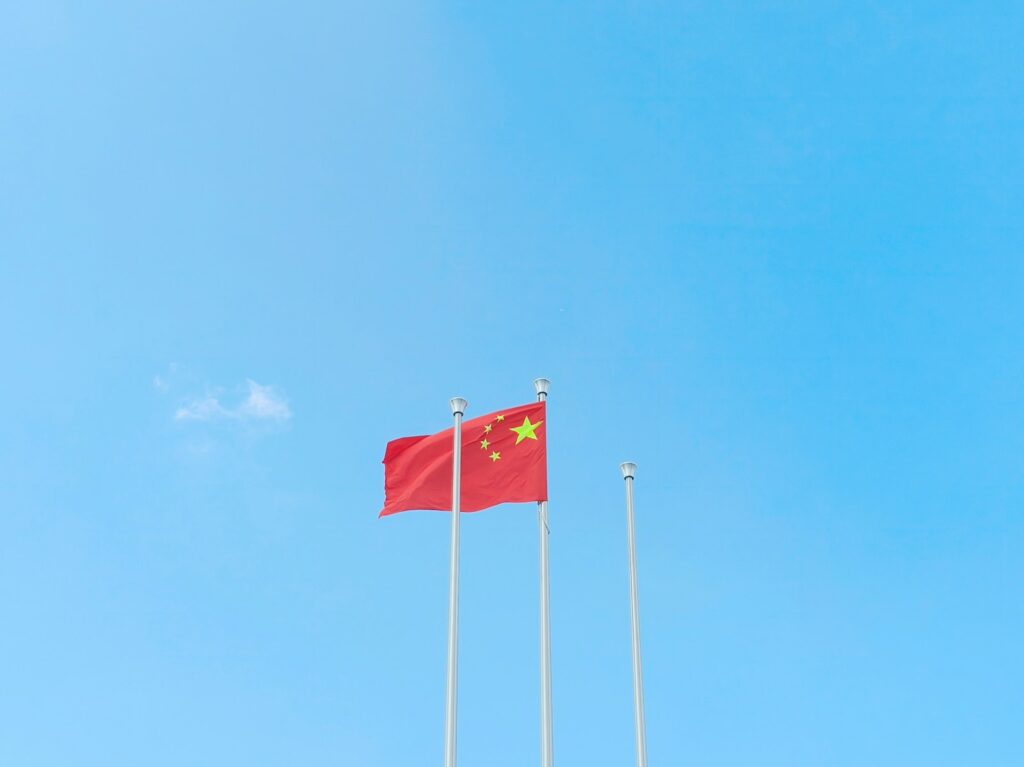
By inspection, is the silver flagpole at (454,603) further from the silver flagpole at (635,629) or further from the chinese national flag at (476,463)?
Answer: the silver flagpole at (635,629)

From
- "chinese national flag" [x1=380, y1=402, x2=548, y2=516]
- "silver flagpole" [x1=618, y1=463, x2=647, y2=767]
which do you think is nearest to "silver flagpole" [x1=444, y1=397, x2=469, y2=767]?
"chinese national flag" [x1=380, y1=402, x2=548, y2=516]

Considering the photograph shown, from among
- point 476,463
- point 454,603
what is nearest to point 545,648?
point 454,603

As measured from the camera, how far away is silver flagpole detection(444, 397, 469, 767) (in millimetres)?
16828

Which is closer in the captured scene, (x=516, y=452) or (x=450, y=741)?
(x=450, y=741)

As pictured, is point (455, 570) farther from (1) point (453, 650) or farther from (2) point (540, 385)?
(2) point (540, 385)

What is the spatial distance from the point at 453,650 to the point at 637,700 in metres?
3.53

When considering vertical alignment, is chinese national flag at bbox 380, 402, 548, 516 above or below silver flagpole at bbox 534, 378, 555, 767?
above

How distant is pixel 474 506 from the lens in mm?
20172

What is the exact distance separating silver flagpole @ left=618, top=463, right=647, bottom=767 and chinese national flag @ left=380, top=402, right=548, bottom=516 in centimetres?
211

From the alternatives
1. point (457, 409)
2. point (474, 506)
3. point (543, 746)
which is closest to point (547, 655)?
point (543, 746)

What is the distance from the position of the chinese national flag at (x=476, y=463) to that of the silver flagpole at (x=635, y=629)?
2113 mm

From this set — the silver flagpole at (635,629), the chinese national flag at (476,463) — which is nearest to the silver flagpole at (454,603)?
the chinese national flag at (476,463)

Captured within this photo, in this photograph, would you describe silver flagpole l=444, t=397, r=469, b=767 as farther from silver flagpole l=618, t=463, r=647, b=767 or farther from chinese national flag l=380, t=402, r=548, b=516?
silver flagpole l=618, t=463, r=647, b=767

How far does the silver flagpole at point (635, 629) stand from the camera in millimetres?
18516
